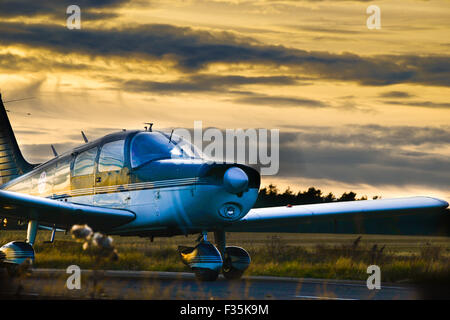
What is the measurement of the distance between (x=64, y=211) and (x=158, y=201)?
2274 mm

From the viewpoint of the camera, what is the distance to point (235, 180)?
46.3ft

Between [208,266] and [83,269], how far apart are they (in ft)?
22.7

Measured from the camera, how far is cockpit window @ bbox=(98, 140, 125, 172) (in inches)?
631

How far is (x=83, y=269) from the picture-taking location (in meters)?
20.7

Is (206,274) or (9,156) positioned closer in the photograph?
(206,274)

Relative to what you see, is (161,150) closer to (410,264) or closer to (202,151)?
(202,151)

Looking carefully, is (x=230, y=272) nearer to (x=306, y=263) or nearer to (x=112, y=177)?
Result: (x=112, y=177)

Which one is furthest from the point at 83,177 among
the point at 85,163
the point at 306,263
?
the point at 306,263

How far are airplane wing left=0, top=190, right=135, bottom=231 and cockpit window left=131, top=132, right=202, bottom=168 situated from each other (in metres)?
1.18

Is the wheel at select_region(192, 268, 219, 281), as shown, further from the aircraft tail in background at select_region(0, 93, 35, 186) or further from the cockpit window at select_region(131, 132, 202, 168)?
the aircraft tail in background at select_region(0, 93, 35, 186)

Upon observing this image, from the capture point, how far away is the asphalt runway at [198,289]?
11.6m

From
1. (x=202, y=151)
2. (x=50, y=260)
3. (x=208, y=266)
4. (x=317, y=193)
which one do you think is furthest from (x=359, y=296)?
(x=317, y=193)
